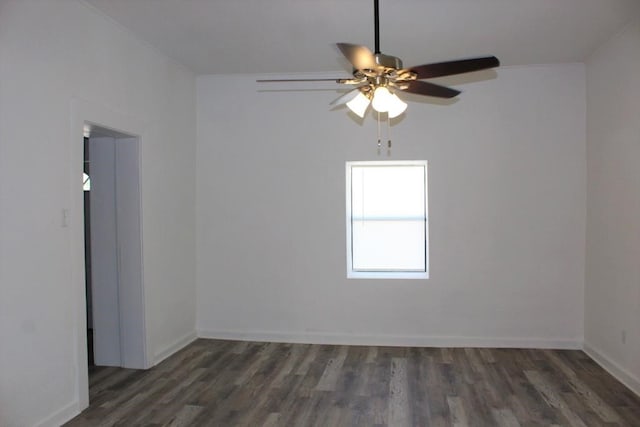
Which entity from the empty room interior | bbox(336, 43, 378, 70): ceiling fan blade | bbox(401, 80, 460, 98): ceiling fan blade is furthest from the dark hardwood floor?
bbox(336, 43, 378, 70): ceiling fan blade

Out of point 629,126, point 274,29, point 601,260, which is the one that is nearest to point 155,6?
point 274,29

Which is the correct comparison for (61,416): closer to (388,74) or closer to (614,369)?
(388,74)

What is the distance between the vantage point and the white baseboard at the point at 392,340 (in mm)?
4652

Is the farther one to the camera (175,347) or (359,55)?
(175,347)

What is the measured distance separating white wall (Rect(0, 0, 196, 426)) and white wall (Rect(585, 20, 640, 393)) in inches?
154

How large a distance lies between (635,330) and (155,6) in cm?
422

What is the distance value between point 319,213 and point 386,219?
0.74 m

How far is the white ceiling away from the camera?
10.9ft

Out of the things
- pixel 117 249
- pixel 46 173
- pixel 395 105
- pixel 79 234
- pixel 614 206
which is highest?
pixel 395 105

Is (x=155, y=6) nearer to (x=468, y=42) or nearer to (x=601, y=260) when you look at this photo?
(x=468, y=42)

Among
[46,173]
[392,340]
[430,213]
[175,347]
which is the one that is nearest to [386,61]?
[46,173]

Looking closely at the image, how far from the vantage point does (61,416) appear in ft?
10.0

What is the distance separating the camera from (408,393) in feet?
11.7

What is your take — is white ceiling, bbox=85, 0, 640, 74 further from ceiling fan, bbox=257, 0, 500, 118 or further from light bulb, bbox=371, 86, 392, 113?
light bulb, bbox=371, 86, 392, 113
